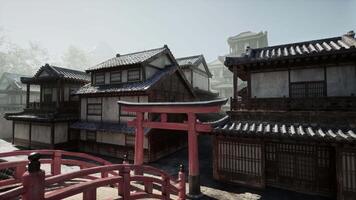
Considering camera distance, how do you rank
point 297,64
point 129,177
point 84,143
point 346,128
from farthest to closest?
point 84,143
point 297,64
point 346,128
point 129,177

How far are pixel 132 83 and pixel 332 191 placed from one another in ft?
53.8

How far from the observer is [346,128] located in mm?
8977

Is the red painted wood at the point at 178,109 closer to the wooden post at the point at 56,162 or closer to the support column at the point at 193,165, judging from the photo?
the support column at the point at 193,165

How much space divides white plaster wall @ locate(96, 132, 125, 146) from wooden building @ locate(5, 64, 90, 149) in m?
4.14

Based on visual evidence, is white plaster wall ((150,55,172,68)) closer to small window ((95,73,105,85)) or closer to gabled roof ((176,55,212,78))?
gabled roof ((176,55,212,78))

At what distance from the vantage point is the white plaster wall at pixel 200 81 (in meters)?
28.7

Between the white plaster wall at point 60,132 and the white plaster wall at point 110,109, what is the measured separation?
203 inches

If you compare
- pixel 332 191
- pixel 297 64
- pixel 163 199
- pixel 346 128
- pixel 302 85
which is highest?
pixel 297 64

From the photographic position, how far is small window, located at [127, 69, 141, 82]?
18.9 m

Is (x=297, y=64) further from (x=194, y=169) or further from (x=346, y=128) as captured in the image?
(x=194, y=169)

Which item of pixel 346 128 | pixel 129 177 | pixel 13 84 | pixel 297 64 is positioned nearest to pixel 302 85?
pixel 297 64

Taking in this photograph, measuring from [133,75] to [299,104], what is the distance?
14163mm

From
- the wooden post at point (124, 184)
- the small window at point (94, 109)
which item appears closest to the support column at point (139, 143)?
the wooden post at point (124, 184)

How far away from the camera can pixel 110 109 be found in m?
19.0
